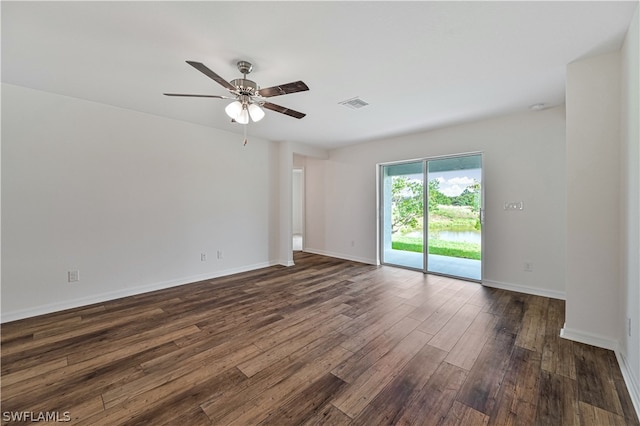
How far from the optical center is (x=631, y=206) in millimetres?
1791

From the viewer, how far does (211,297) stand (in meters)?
3.38

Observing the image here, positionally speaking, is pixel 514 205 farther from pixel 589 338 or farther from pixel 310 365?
pixel 310 365

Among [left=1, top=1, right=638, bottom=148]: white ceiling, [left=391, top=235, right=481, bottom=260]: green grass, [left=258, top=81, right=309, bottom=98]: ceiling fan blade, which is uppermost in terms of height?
[left=1, top=1, right=638, bottom=148]: white ceiling

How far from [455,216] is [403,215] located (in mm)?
981

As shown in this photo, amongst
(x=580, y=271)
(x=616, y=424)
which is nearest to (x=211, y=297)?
(x=616, y=424)

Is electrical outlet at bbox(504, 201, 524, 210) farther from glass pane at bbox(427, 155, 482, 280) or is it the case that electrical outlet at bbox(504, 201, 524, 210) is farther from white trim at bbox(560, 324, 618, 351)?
white trim at bbox(560, 324, 618, 351)

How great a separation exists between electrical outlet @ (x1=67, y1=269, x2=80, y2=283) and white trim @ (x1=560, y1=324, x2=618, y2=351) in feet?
17.5

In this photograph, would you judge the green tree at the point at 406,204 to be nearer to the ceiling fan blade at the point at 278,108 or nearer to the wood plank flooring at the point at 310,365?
the wood plank flooring at the point at 310,365

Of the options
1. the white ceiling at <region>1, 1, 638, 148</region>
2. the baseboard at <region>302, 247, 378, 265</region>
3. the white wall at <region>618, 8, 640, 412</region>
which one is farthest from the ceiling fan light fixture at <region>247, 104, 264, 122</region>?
the baseboard at <region>302, 247, 378, 265</region>

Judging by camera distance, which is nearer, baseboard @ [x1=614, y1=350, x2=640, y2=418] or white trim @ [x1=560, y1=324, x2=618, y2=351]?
baseboard @ [x1=614, y1=350, x2=640, y2=418]

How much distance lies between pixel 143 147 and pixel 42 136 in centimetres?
96

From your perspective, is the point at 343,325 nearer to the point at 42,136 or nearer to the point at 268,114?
the point at 268,114

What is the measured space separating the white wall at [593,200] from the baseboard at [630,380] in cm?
26

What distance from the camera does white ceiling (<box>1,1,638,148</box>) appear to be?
1654 mm
